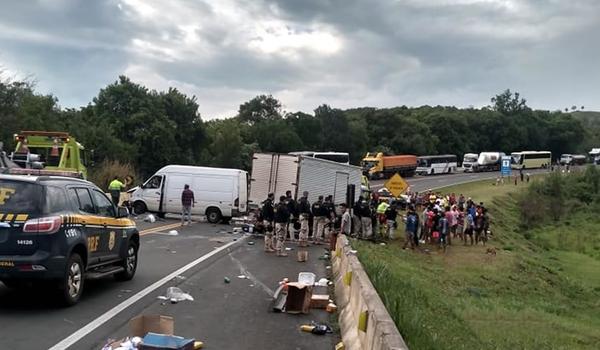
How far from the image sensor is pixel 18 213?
896 centimetres

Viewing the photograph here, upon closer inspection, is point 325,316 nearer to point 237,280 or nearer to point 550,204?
point 237,280

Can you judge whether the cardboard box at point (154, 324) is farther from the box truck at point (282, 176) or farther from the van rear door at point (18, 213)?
the box truck at point (282, 176)

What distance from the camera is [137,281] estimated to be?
12250 mm

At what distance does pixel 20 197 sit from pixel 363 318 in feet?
16.2

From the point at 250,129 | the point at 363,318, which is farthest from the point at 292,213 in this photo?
the point at 250,129

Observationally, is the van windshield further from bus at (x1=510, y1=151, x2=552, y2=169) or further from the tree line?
bus at (x1=510, y1=151, x2=552, y2=169)

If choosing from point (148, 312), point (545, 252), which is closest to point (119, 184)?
point (148, 312)

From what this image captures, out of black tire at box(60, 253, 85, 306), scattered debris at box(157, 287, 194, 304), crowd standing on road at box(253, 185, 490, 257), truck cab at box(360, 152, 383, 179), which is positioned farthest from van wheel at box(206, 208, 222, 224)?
truck cab at box(360, 152, 383, 179)

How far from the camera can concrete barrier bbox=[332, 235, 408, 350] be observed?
19.4ft

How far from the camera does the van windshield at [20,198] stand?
898 cm

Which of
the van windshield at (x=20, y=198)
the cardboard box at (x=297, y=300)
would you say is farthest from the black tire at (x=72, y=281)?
the cardboard box at (x=297, y=300)

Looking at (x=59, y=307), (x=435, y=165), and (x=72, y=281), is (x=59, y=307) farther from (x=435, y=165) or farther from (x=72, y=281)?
(x=435, y=165)

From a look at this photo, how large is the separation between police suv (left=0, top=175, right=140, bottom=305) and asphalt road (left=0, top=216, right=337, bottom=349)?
0.50 metres

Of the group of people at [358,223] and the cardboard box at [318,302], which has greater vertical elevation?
the group of people at [358,223]
